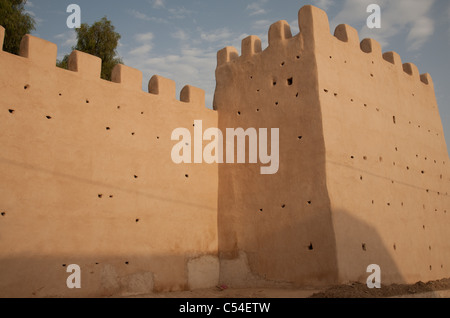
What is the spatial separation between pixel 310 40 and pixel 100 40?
894 centimetres

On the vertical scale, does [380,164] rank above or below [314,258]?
above

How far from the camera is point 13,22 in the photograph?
11.1m

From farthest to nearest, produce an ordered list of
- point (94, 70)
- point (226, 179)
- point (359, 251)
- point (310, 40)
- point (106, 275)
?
1. point (226, 179)
2. point (310, 40)
3. point (94, 70)
4. point (359, 251)
5. point (106, 275)

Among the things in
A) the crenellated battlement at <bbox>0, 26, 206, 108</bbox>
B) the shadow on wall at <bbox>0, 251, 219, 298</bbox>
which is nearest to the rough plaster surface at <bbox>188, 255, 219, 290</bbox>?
the shadow on wall at <bbox>0, 251, 219, 298</bbox>

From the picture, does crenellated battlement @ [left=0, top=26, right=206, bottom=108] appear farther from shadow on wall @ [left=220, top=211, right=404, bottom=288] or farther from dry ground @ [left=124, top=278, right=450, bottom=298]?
dry ground @ [left=124, top=278, right=450, bottom=298]

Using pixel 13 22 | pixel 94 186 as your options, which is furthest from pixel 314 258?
pixel 13 22

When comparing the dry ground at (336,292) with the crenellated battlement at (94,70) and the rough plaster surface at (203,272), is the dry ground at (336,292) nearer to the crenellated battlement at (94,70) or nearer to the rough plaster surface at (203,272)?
the rough plaster surface at (203,272)

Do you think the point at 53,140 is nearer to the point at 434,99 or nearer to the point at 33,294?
the point at 33,294

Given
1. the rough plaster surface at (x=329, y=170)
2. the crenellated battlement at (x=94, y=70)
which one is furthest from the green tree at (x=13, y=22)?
the rough plaster surface at (x=329, y=170)

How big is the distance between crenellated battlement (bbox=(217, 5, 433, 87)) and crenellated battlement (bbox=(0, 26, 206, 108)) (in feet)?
4.88

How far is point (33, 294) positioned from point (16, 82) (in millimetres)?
3509

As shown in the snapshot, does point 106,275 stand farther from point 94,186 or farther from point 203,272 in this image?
point 203,272

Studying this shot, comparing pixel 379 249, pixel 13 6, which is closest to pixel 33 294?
pixel 379 249

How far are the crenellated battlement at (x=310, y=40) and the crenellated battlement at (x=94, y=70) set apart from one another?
4.88 feet
